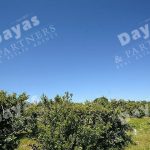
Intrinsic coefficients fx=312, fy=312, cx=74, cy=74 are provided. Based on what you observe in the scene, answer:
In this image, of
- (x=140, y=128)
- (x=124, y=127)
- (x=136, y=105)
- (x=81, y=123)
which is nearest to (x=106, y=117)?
(x=124, y=127)

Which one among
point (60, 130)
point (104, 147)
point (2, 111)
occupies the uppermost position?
point (2, 111)

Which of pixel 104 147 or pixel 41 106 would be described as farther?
pixel 104 147

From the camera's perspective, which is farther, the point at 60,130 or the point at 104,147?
the point at 104,147

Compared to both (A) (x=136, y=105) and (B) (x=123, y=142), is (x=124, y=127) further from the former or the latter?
(A) (x=136, y=105)

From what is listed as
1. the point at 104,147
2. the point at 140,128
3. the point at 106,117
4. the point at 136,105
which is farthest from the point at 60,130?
the point at 136,105

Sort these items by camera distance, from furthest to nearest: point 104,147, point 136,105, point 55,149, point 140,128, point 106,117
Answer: point 136,105 → point 140,128 → point 106,117 → point 104,147 → point 55,149

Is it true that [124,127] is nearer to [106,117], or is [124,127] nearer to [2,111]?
[106,117]

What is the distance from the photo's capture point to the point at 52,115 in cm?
1881

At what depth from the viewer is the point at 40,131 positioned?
18.9 m

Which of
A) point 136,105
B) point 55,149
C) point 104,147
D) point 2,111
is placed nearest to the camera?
point 55,149

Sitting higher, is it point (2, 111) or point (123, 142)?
point (2, 111)

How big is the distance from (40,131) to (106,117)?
9.70 meters

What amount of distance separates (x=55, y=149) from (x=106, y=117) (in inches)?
393

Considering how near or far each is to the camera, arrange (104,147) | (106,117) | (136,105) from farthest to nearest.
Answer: (136,105), (106,117), (104,147)
